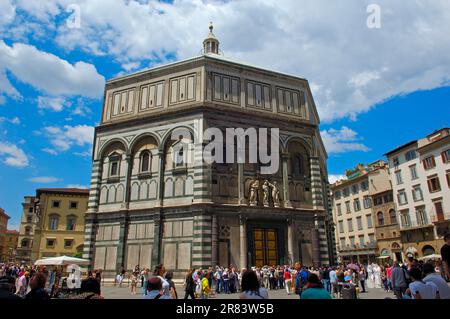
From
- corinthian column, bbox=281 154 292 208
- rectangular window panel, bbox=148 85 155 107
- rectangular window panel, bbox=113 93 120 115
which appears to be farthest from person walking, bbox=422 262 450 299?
rectangular window panel, bbox=113 93 120 115

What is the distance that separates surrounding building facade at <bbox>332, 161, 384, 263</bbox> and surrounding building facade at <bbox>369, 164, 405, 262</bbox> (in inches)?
39.7

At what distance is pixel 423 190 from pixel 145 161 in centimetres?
2821

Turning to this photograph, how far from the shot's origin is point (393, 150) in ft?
127

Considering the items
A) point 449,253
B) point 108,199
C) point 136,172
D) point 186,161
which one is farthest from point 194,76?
point 449,253

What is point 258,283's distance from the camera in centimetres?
398

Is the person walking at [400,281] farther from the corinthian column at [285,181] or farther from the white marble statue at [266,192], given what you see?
the corinthian column at [285,181]

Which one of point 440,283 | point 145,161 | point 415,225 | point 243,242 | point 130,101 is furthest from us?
point 415,225

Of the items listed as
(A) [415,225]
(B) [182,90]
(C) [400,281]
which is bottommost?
(C) [400,281]

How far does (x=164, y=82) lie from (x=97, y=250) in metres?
12.6

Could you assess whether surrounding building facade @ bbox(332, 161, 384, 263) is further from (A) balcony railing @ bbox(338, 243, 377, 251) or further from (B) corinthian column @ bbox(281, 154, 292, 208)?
(B) corinthian column @ bbox(281, 154, 292, 208)

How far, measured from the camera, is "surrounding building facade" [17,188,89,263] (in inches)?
1773

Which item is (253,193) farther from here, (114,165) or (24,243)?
(24,243)

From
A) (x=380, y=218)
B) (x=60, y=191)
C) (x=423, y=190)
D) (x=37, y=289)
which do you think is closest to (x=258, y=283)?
(x=37, y=289)
